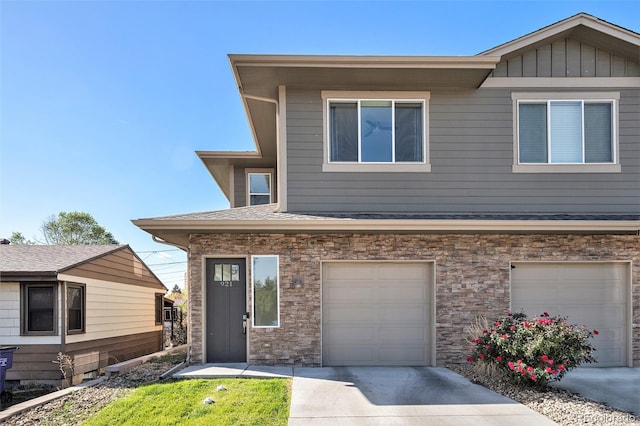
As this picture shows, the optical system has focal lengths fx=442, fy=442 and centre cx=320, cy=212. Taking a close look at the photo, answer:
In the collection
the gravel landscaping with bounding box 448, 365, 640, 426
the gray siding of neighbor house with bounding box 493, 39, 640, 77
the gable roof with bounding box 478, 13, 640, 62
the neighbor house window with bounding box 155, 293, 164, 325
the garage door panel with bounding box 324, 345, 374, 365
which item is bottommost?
the neighbor house window with bounding box 155, 293, 164, 325

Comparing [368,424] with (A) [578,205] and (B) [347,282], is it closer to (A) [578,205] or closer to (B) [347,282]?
(B) [347,282]

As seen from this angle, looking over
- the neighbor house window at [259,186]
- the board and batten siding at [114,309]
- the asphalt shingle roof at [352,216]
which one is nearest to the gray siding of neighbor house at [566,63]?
the asphalt shingle roof at [352,216]

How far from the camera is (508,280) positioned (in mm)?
8594

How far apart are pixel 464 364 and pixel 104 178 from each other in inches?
1105

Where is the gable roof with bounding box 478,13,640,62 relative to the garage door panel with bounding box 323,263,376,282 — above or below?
above

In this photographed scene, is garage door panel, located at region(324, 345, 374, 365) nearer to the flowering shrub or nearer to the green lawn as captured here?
the green lawn

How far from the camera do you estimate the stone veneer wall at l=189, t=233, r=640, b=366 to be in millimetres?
8352

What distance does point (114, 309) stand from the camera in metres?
11.3

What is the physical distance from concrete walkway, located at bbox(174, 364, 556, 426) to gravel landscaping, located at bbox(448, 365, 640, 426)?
18 cm

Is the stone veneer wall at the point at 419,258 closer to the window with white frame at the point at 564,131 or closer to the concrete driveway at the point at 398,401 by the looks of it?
the concrete driveway at the point at 398,401

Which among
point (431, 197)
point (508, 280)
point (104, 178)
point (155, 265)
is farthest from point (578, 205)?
point (155, 265)

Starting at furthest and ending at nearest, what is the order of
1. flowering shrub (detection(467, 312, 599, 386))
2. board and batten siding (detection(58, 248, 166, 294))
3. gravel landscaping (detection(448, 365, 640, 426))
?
board and batten siding (detection(58, 248, 166, 294)) → flowering shrub (detection(467, 312, 599, 386)) → gravel landscaping (detection(448, 365, 640, 426))

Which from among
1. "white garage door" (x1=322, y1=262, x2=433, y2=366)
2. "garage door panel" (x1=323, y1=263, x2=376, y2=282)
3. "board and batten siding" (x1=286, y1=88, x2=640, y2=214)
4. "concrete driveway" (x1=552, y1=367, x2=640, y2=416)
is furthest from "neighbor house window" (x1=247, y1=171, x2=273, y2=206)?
"concrete driveway" (x1=552, y1=367, x2=640, y2=416)

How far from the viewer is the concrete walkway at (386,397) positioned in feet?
17.9
